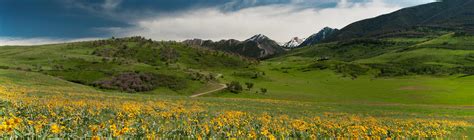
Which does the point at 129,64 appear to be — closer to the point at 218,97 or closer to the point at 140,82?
the point at 140,82

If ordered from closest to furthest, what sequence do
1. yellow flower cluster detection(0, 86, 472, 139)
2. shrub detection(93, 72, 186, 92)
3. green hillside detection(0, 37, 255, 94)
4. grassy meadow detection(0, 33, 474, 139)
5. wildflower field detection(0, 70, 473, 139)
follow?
yellow flower cluster detection(0, 86, 472, 139), wildflower field detection(0, 70, 473, 139), grassy meadow detection(0, 33, 474, 139), shrub detection(93, 72, 186, 92), green hillside detection(0, 37, 255, 94)

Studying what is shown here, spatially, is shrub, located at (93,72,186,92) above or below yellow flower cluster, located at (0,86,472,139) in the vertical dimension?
below

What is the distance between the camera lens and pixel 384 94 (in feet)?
329

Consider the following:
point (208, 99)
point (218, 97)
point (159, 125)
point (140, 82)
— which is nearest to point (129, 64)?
point (140, 82)

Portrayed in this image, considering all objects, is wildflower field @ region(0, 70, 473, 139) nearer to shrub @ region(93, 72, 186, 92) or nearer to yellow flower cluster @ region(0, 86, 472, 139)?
yellow flower cluster @ region(0, 86, 472, 139)

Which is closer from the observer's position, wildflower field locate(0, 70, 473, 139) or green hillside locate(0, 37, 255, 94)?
wildflower field locate(0, 70, 473, 139)

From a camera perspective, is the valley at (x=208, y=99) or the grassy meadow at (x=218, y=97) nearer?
the valley at (x=208, y=99)

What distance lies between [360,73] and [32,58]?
140 metres

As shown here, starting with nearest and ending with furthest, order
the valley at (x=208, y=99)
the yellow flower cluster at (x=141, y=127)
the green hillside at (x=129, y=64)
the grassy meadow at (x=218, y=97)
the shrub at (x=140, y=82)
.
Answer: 1. the yellow flower cluster at (x=141, y=127)
2. the valley at (x=208, y=99)
3. the grassy meadow at (x=218, y=97)
4. the shrub at (x=140, y=82)
5. the green hillside at (x=129, y=64)

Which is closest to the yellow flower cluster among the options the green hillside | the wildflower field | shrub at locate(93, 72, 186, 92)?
the wildflower field

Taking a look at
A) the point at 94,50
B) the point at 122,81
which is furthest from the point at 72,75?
the point at 94,50

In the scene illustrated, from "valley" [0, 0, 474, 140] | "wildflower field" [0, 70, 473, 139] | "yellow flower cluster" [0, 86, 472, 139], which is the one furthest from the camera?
"valley" [0, 0, 474, 140]

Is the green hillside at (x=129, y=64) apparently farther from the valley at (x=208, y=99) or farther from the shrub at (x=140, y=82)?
the valley at (x=208, y=99)

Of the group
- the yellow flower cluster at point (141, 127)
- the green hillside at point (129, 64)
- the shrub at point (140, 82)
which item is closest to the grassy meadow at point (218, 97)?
the yellow flower cluster at point (141, 127)
